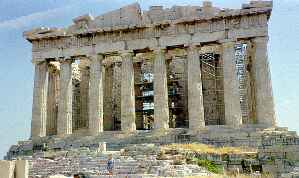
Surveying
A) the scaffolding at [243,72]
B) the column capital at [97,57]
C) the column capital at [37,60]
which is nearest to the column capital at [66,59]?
the column capital at [37,60]

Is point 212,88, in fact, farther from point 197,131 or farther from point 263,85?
point 197,131

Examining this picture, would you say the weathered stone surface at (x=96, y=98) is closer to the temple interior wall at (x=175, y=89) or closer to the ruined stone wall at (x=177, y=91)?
the temple interior wall at (x=175, y=89)

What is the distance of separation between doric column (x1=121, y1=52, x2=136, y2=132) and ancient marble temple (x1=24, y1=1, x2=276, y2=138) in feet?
0.23

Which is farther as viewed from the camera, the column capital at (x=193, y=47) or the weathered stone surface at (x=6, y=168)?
the column capital at (x=193, y=47)

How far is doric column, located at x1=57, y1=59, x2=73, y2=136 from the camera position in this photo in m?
32.7

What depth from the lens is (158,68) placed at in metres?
31.8

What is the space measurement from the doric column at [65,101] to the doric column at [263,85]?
43.8 ft

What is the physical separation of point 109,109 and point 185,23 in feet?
31.1

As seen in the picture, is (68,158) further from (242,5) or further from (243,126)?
(242,5)

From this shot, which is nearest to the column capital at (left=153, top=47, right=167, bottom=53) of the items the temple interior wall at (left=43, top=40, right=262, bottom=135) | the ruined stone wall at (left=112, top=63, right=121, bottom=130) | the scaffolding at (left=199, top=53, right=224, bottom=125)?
the temple interior wall at (left=43, top=40, right=262, bottom=135)

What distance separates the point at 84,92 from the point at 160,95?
29.4 ft

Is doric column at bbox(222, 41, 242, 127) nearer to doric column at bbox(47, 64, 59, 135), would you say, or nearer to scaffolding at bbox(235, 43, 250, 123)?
scaffolding at bbox(235, 43, 250, 123)

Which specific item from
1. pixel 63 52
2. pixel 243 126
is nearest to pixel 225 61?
pixel 243 126

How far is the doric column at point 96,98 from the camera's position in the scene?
32.0m
